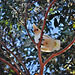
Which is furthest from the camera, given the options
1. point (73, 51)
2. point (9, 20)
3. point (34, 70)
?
point (34, 70)

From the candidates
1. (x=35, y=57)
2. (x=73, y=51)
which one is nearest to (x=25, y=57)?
(x=35, y=57)

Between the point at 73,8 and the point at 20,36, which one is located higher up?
the point at 73,8

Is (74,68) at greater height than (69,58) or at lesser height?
lesser

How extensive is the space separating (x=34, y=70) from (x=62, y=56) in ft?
1.67

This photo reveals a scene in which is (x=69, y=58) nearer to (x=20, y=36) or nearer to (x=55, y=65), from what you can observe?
(x=55, y=65)

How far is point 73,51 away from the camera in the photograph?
2.57m

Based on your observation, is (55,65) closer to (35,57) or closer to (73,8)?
(35,57)

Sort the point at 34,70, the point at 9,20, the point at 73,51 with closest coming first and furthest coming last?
the point at 9,20
the point at 73,51
the point at 34,70

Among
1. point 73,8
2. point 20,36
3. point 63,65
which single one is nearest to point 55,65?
point 63,65

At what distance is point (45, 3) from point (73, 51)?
844mm

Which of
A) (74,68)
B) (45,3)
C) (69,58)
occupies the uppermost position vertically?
(45,3)

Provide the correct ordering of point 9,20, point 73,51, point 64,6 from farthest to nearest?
point 73,51 → point 9,20 → point 64,6

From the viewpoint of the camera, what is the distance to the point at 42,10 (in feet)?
8.74

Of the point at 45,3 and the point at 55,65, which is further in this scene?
the point at 55,65
